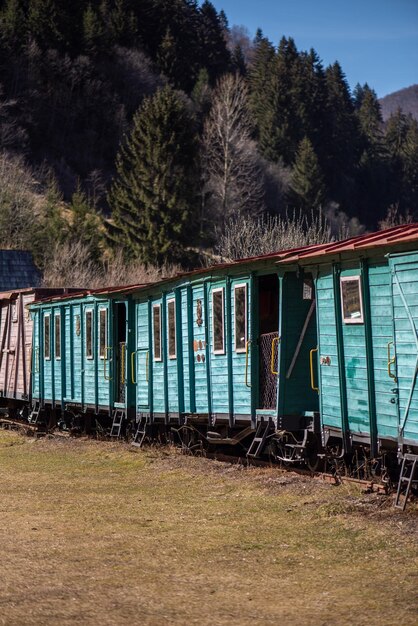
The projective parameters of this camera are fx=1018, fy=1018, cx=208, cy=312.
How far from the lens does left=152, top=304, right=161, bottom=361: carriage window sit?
21.8 meters

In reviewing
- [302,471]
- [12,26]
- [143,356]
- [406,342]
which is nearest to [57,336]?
[143,356]

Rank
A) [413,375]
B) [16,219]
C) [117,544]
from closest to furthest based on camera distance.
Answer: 1. [117,544]
2. [413,375]
3. [16,219]

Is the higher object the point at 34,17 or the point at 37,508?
the point at 34,17

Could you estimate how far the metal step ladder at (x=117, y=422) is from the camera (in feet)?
78.4

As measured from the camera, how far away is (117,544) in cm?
1127

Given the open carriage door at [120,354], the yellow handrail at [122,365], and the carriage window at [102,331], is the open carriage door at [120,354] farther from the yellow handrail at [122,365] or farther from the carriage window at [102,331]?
the carriage window at [102,331]

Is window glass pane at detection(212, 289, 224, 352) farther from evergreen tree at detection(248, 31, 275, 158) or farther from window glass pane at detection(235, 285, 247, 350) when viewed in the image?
evergreen tree at detection(248, 31, 275, 158)

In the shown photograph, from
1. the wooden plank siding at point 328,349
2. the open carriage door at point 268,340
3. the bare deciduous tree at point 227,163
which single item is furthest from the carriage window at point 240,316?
the bare deciduous tree at point 227,163

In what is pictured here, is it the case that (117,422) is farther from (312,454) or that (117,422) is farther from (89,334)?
(312,454)

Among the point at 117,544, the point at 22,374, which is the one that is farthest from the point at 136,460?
the point at 22,374

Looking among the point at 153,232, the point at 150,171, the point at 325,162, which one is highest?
the point at 325,162

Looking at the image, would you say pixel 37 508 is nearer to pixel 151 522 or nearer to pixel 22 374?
pixel 151 522

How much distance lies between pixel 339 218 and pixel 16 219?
45321mm

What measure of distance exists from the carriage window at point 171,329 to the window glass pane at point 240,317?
10.8ft
